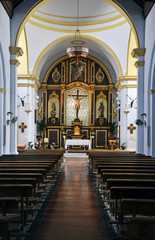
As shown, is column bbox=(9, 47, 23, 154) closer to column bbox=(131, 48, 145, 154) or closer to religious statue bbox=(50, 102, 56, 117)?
column bbox=(131, 48, 145, 154)

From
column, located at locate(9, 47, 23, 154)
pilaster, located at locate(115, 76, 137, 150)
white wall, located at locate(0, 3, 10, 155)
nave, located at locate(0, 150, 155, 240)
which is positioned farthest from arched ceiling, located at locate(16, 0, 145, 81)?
nave, located at locate(0, 150, 155, 240)

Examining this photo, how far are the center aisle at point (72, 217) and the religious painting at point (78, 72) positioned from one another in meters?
17.3

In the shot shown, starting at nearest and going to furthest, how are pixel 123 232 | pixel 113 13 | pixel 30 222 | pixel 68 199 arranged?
1. pixel 123 232
2. pixel 30 222
3. pixel 68 199
4. pixel 113 13

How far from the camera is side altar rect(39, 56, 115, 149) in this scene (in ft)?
79.0

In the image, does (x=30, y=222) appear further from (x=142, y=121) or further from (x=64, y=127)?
(x=64, y=127)

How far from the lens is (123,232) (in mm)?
3682

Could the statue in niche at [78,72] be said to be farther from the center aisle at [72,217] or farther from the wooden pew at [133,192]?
the wooden pew at [133,192]

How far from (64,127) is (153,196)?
66.8 ft

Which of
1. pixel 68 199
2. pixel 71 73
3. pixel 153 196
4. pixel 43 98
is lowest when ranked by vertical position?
pixel 68 199

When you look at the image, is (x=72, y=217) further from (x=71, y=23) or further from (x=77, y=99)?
(x=77, y=99)

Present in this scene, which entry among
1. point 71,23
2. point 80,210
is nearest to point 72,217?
point 80,210

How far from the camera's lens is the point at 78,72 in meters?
24.6

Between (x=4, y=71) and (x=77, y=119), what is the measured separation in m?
12.3

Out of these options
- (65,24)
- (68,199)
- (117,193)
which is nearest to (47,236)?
(117,193)
